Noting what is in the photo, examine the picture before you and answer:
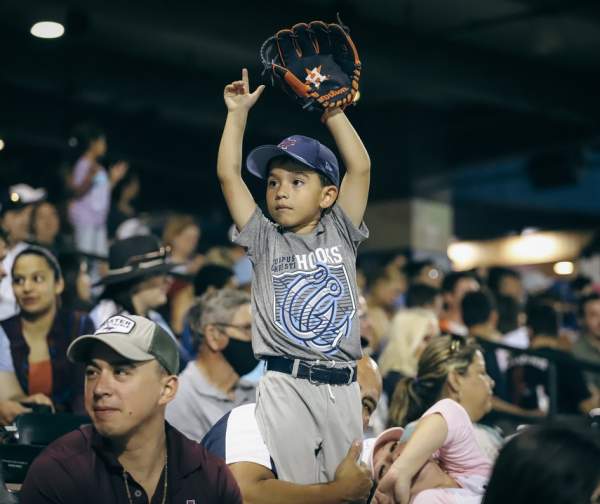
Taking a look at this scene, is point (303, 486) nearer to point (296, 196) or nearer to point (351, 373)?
point (351, 373)

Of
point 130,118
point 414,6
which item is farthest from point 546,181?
point 130,118

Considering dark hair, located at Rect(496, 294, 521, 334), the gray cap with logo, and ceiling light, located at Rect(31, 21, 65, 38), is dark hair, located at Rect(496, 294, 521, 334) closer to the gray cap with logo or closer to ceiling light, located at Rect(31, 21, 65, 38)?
ceiling light, located at Rect(31, 21, 65, 38)

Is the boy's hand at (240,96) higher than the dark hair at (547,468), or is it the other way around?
the boy's hand at (240,96)

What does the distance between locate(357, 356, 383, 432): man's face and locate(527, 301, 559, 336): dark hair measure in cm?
364

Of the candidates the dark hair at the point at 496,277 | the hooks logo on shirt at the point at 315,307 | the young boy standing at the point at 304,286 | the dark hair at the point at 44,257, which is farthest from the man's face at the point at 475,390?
the dark hair at the point at 496,277

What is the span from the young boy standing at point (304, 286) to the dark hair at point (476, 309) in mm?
3917

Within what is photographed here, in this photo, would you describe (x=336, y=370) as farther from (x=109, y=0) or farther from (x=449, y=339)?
(x=109, y=0)

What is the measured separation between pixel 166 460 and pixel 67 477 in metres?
0.32

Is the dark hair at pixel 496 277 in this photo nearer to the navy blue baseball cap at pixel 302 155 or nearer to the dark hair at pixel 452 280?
the dark hair at pixel 452 280

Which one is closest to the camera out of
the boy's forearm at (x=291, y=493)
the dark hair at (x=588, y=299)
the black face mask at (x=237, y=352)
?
the boy's forearm at (x=291, y=493)

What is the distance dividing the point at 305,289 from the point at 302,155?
481 mm

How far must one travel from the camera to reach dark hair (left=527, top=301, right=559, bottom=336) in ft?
25.1

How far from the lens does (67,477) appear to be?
2.97m

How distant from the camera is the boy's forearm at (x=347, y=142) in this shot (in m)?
3.68
